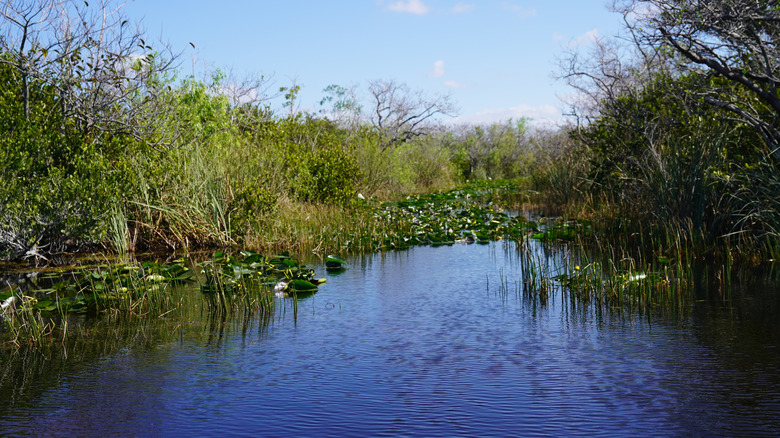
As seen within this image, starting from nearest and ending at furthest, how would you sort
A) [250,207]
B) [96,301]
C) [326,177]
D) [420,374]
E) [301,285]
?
1. [420,374]
2. [96,301]
3. [301,285]
4. [250,207]
5. [326,177]

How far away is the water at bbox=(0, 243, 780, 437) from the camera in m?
4.20

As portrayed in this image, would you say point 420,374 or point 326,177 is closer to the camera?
point 420,374

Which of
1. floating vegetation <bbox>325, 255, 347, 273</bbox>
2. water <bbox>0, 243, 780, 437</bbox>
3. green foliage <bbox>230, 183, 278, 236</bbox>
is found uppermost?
green foliage <bbox>230, 183, 278, 236</bbox>

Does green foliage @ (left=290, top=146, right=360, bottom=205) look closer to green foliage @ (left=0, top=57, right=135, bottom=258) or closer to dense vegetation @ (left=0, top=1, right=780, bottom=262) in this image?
dense vegetation @ (left=0, top=1, right=780, bottom=262)

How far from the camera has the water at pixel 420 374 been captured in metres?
4.20

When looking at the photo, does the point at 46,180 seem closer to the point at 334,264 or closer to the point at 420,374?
the point at 334,264

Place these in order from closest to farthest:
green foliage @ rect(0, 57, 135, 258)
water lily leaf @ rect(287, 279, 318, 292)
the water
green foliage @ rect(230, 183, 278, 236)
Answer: the water → water lily leaf @ rect(287, 279, 318, 292) → green foliage @ rect(0, 57, 135, 258) → green foliage @ rect(230, 183, 278, 236)

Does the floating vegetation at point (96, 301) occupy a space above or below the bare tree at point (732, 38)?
below

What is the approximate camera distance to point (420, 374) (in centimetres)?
518

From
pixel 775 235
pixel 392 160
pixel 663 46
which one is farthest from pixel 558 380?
pixel 392 160

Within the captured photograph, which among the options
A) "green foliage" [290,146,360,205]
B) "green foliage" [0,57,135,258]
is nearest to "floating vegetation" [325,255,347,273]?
"green foliage" [0,57,135,258]

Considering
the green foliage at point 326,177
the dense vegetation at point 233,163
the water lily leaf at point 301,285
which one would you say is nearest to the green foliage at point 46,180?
the dense vegetation at point 233,163

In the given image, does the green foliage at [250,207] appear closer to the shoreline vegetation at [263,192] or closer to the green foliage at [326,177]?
the shoreline vegetation at [263,192]

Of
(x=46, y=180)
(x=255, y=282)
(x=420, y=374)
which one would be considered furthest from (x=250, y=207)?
(x=420, y=374)
